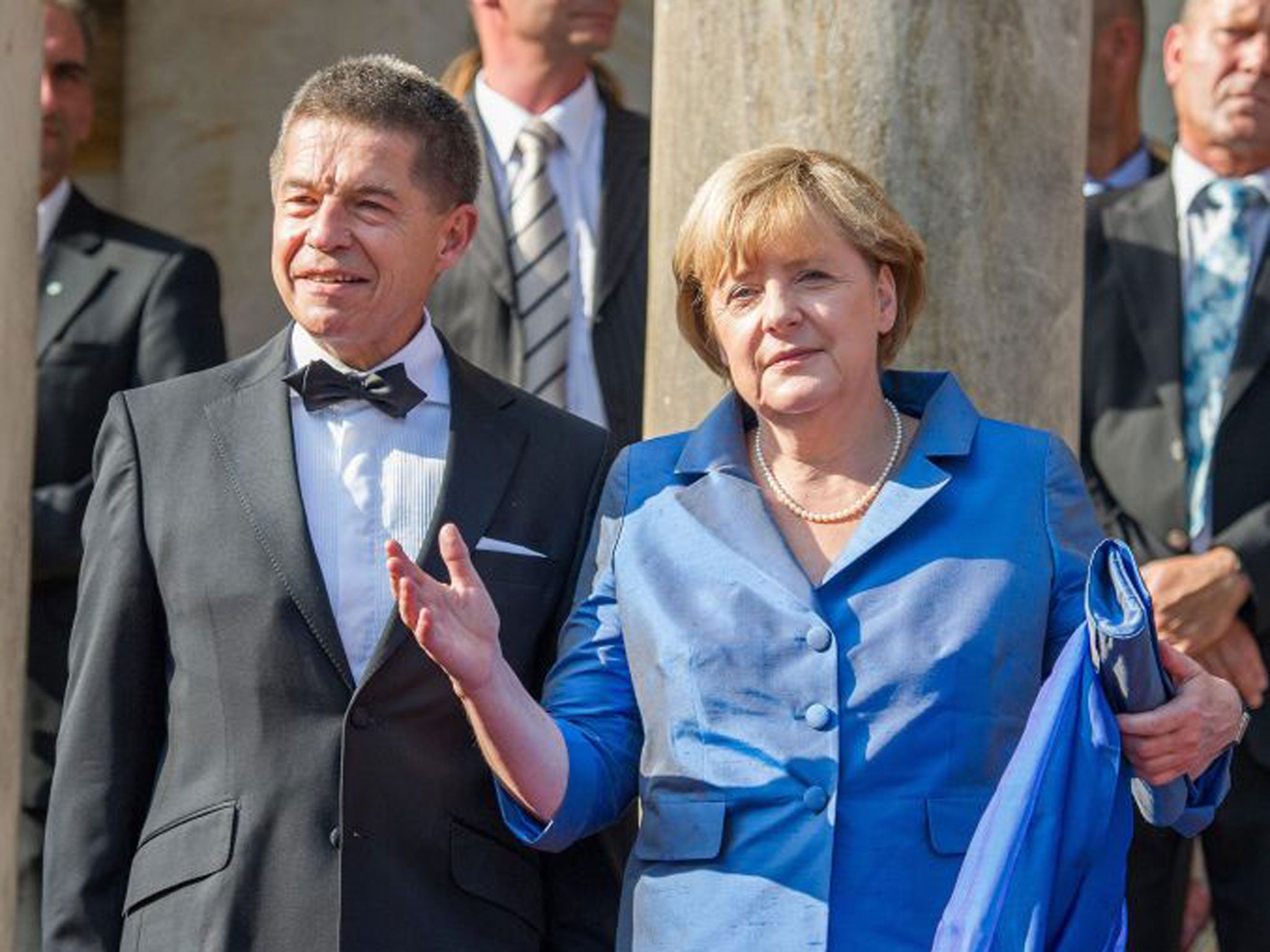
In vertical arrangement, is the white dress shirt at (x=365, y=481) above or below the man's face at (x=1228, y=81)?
below

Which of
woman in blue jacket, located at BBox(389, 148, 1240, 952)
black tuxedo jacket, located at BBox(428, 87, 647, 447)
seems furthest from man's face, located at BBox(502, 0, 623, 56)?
woman in blue jacket, located at BBox(389, 148, 1240, 952)

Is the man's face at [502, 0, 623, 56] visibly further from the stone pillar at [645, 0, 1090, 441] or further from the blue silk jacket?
the blue silk jacket

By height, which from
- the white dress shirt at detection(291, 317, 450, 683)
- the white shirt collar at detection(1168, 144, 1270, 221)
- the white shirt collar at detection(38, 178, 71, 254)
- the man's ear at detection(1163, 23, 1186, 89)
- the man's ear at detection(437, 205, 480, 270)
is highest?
the man's ear at detection(1163, 23, 1186, 89)

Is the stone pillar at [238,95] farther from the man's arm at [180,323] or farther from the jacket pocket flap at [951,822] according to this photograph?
the jacket pocket flap at [951,822]

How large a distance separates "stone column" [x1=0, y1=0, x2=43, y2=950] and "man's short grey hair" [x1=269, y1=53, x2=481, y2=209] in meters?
0.91

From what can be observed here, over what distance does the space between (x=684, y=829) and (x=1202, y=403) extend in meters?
2.40

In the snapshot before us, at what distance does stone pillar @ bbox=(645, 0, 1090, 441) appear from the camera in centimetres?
546

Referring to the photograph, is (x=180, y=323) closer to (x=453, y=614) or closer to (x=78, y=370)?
(x=78, y=370)

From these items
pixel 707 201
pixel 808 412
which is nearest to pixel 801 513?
pixel 808 412

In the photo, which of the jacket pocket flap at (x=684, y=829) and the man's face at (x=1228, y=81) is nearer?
the jacket pocket flap at (x=684, y=829)

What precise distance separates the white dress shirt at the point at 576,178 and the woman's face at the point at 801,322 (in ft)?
6.21

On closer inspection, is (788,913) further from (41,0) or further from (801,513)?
(41,0)

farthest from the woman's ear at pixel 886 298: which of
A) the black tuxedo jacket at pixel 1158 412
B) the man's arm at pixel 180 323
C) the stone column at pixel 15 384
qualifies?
the man's arm at pixel 180 323

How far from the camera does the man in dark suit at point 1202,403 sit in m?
6.05
